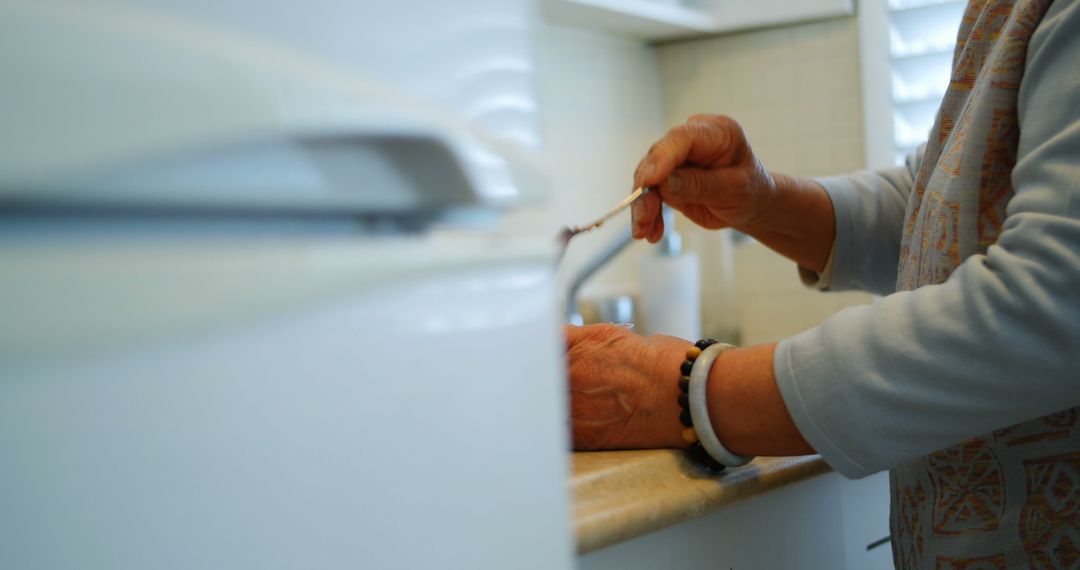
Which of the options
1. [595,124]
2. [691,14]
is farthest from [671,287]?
[691,14]

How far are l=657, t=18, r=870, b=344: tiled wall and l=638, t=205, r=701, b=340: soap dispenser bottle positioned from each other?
0.13 metres

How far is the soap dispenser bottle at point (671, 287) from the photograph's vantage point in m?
1.96

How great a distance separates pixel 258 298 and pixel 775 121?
1.96 meters

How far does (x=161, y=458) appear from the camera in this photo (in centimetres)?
30

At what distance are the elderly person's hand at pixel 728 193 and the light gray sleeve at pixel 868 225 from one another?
0.05ft

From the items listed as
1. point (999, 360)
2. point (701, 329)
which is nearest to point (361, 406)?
point (999, 360)

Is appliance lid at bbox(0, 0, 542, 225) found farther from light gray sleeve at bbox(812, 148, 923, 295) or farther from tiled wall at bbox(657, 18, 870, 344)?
tiled wall at bbox(657, 18, 870, 344)

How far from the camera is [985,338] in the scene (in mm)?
630

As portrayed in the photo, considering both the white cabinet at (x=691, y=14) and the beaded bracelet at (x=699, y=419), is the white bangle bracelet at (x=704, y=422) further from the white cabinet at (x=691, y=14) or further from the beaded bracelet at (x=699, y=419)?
the white cabinet at (x=691, y=14)

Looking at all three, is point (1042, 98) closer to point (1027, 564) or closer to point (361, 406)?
point (1027, 564)

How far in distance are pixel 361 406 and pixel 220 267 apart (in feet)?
0.26

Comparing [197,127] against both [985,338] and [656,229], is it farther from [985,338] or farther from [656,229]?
[656,229]

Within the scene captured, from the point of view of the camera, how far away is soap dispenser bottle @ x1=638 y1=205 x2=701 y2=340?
1.96 meters

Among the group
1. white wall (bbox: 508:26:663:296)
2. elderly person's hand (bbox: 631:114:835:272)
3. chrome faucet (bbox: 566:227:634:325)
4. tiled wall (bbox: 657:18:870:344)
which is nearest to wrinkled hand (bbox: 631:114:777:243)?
elderly person's hand (bbox: 631:114:835:272)
